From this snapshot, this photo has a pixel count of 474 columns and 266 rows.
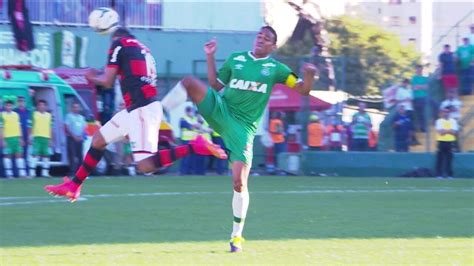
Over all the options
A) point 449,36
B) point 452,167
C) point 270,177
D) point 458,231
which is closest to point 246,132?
point 458,231

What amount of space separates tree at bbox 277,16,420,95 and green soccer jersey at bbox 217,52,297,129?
15.5m

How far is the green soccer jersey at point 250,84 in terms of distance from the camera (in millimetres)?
10711

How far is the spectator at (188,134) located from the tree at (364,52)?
3.80m

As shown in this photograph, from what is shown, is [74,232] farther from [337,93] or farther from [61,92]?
[337,93]

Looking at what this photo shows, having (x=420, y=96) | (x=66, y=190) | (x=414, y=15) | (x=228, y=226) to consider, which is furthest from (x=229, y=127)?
(x=414, y=15)

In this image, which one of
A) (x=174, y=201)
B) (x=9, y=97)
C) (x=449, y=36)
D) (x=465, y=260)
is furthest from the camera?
(x=449, y=36)

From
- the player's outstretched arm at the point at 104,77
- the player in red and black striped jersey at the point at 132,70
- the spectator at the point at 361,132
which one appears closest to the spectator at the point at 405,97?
the spectator at the point at 361,132

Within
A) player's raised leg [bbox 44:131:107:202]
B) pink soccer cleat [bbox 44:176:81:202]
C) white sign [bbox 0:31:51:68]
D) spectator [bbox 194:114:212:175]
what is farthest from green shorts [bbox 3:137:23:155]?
pink soccer cleat [bbox 44:176:81:202]

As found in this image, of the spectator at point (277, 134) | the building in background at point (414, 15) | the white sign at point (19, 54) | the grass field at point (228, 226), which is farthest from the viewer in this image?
the building in background at point (414, 15)

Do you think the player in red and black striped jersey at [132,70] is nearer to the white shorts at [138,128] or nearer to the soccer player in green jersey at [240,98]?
the white shorts at [138,128]

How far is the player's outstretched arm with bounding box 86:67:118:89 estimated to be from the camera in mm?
10859

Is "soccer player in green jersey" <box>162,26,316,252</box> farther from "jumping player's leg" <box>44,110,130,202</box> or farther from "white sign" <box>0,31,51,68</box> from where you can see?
"white sign" <box>0,31,51,68</box>

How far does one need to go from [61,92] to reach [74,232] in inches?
523

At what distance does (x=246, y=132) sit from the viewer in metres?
10.7
